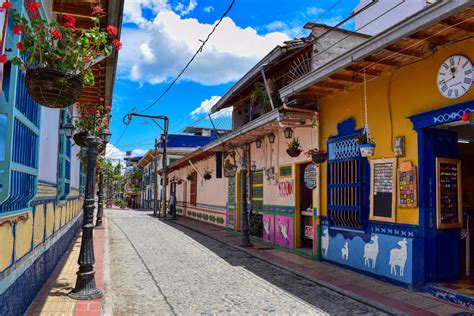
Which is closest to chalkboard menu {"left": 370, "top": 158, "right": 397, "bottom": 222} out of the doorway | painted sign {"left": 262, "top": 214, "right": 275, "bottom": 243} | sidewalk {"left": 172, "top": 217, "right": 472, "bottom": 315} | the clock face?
sidewalk {"left": 172, "top": 217, "right": 472, "bottom": 315}

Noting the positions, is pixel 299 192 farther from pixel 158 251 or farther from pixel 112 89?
pixel 112 89

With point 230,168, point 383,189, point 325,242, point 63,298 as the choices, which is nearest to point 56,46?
point 63,298

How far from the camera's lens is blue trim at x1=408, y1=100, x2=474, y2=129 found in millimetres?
5555

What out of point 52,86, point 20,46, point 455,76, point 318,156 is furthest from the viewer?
point 318,156

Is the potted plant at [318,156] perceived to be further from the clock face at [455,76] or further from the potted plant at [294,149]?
the clock face at [455,76]

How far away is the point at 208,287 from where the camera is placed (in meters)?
6.80

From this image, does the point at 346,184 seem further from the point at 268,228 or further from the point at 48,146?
the point at 48,146

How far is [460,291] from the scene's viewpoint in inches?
229

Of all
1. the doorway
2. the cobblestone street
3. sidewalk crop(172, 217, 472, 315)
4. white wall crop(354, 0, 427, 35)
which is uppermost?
white wall crop(354, 0, 427, 35)

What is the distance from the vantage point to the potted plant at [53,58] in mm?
3340

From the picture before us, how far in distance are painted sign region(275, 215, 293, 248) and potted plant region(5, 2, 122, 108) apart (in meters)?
7.84

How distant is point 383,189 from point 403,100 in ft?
5.44

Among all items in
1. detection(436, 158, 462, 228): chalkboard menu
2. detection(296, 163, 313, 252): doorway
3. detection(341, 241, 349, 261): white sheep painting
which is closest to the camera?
detection(436, 158, 462, 228): chalkboard menu

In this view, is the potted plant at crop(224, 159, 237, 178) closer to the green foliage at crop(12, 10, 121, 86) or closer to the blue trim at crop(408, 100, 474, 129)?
the blue trim at crop(408, 100, 474, 129)
